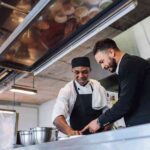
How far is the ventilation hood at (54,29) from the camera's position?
158cm

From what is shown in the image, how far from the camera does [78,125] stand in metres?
2.04

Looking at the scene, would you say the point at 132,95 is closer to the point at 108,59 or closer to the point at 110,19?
the point at 108,59

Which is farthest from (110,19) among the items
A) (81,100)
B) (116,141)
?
(116,141)

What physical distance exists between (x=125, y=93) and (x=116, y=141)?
1.64 ft

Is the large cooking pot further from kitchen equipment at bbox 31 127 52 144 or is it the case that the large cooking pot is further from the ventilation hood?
the ventilation hood

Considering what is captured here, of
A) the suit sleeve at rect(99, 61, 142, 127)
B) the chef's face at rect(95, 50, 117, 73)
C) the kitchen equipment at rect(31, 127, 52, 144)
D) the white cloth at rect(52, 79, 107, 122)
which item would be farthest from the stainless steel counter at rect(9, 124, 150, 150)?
the white cloth at rect(52, 79, 107, 122)

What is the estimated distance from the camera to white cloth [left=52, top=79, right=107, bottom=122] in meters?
1.95

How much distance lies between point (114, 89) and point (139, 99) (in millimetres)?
1944

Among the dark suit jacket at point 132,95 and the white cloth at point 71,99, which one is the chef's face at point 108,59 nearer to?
the dark suit jacket at point 132,95

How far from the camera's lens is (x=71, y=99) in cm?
205

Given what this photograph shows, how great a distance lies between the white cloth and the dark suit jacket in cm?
61

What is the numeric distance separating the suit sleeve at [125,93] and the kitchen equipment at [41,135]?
45 centimetres

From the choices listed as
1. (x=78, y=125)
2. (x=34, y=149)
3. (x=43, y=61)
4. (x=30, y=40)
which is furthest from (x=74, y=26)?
(x=34, y=149)

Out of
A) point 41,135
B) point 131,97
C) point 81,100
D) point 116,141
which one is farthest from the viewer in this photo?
point 81,100
